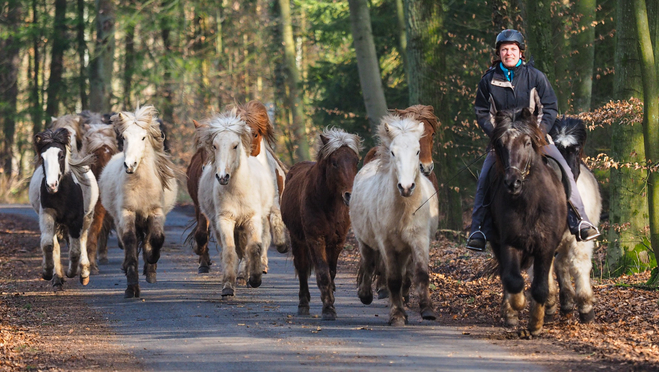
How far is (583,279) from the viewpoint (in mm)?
8156

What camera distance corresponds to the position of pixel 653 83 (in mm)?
9430

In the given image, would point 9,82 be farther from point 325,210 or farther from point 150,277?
point 325,210

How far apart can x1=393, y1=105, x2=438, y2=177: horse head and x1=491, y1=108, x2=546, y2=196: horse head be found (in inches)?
105

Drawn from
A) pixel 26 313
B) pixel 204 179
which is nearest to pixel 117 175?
pixel 204 179

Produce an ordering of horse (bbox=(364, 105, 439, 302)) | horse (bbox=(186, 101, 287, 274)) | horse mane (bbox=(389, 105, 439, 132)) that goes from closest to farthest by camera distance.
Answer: horse (bbox=(364, 105, 439, 302))
horse mane (bbox=(389, 105, 439, 132))
horse (bbox=(186, 101, 287, 274))

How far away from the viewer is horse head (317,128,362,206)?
30.4ft

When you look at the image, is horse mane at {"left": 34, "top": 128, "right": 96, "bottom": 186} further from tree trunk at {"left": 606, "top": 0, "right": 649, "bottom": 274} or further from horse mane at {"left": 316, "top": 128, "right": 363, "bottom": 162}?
tree trunk at {"left": 606, "top": 0, "right": 649, "bottom": 274}

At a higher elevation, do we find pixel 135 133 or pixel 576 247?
pixel 135 133

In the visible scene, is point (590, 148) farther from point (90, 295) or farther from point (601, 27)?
point (90, 295)

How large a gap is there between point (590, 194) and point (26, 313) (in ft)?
22.4

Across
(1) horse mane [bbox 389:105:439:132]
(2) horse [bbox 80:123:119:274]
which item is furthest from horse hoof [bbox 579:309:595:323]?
(2) horse [bbox 80:123:119:274]

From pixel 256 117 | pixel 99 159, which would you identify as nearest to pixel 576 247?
pixel 256 117

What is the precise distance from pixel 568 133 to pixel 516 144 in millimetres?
1800

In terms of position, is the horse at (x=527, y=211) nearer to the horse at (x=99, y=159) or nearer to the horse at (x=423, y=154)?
the horse at (x=423, y=154)
